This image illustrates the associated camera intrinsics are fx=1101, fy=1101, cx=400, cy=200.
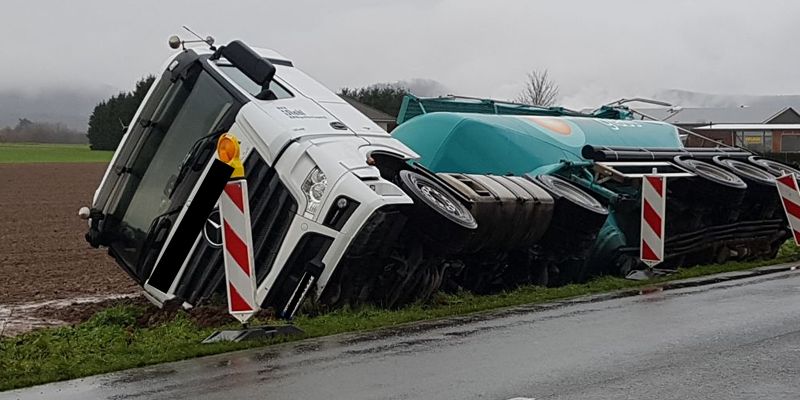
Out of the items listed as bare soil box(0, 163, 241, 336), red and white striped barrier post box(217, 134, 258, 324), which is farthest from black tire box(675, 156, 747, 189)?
red and white striped barrier post box(217, 134, 258, 324)

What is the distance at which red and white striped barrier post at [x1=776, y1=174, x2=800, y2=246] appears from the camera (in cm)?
1529

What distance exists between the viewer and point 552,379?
6.77 metres

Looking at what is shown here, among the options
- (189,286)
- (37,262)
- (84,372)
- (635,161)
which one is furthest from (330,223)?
(37,262)

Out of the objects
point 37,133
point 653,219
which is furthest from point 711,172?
point 37,133

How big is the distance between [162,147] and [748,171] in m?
8.65

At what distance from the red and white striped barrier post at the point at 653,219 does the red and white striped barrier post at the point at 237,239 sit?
6.10m

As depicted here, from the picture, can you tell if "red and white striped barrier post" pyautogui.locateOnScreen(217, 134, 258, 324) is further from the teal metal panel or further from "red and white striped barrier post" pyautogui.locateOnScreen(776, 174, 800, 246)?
"red and white striped barrier post" pyautogui.locateOnScreen(776, 174, 800, 246)

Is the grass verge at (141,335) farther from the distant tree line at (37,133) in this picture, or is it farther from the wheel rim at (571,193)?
the distant tree line at (37,133)

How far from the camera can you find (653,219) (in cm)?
1326

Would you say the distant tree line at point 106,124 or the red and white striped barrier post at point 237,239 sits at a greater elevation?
the red and white striped barrier post at point 237,239

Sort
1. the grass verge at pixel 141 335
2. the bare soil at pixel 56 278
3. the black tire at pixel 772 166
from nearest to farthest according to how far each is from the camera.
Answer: the grass verge at pixel 141 335 < the bare soil at pixel 56 278 < the black tire at pixel 772 166

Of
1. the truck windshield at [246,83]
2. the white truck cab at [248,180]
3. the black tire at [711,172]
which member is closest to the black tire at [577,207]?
the white truck cab at [248,180]

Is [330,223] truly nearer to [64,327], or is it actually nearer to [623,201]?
[64,327]

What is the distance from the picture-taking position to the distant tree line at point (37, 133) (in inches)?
4796
